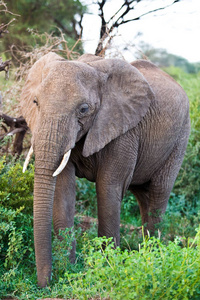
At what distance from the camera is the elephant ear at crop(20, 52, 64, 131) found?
436 cm

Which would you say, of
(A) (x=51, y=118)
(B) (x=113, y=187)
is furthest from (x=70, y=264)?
(A) (x=51, y=118)

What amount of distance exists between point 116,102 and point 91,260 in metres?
1.93

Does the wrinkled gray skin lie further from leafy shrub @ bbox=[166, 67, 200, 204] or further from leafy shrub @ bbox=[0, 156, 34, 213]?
leafy shrub @ bbox=[166, 67, 200, 204]

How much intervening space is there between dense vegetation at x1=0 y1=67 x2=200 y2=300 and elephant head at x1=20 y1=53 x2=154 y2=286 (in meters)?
0.27

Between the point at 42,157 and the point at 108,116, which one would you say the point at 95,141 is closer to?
the point at 108,116

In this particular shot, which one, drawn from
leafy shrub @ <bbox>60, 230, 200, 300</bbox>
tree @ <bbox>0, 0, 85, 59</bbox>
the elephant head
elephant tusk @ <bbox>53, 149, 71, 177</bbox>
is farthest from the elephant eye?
tree @ <bbox>0, 0, 85, 59</bbox>

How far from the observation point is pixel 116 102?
Answer: 4.52m

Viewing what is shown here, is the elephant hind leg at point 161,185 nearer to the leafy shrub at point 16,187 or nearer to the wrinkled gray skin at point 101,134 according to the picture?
the wrinkled gray skin at point 101,134

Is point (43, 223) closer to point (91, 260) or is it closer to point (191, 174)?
point (91, 260)

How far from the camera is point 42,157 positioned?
3779mm

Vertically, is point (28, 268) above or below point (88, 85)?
below

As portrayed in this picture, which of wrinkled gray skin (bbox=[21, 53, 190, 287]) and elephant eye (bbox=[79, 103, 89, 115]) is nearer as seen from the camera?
wrinkled gray skin (bbox=[21, 53, 190, 287])

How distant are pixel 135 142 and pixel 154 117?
47cm

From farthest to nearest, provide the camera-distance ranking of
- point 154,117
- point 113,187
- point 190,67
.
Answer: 1. point 190,67
2. point 154,117
3. point 113,187
